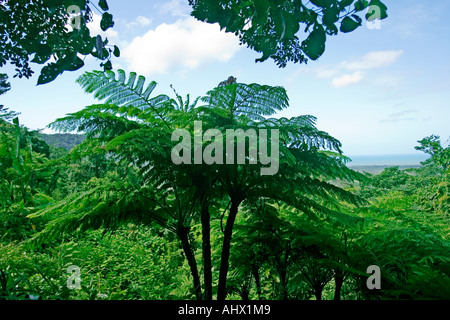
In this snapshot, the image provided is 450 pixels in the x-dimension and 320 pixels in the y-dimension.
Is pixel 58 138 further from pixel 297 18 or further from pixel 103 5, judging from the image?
pixel 297 18

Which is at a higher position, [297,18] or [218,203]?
[297,18]

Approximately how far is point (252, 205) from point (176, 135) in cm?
114

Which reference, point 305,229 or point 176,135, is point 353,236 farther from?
point 176,135

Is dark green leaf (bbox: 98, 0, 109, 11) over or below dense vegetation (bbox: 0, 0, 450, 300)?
over

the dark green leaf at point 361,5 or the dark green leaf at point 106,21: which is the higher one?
the dark green leaf at point 106,21

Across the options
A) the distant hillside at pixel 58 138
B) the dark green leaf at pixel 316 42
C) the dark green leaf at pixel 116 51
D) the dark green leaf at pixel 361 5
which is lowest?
the dark green leaf at pixel 316 42

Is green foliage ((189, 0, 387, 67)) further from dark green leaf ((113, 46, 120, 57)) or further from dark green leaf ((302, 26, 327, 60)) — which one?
dark green leaf ((113, 46, 120, 57))

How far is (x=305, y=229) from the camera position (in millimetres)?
2465

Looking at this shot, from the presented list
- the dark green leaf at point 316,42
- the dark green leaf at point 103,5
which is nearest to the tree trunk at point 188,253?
the dark green leaf at point 103,5

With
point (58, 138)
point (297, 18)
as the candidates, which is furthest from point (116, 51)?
point (58, 138)

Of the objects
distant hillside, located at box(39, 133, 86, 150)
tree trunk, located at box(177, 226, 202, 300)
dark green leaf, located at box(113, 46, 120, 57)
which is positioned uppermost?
distant hillside, located at box(39, 133, 86, 150)

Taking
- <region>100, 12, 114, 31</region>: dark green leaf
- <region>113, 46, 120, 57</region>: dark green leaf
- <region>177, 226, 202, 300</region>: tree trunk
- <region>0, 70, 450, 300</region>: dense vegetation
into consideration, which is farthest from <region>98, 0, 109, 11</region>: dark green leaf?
<region>177, 226, 202, 300</region>: tree trunk

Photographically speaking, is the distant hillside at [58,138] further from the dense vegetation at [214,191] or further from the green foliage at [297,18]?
the green foliage at [297,18]
